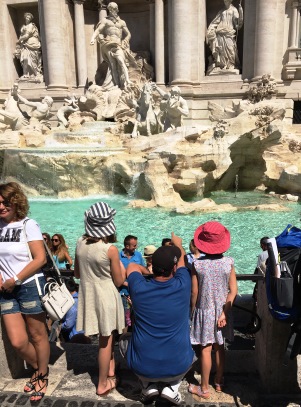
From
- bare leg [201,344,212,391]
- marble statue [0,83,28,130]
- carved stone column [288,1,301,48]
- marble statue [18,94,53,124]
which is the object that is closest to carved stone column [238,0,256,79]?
carved stone column [288,1,301,48]

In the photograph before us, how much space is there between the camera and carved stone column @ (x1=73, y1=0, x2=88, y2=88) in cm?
1553

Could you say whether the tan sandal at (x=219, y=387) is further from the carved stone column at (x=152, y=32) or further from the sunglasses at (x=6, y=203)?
the carved stone column at (x=152, y=32)

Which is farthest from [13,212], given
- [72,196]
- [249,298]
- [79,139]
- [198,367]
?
[79,139]

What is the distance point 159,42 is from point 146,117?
5.77 metres

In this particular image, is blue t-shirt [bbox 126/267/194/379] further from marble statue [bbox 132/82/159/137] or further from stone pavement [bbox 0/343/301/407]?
marble statue [bbox 132/82/159/137]

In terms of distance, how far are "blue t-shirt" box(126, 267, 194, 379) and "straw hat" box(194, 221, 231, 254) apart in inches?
10.3

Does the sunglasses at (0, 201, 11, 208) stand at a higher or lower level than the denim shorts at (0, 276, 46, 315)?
higher

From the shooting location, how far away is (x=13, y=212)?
209 centimetres

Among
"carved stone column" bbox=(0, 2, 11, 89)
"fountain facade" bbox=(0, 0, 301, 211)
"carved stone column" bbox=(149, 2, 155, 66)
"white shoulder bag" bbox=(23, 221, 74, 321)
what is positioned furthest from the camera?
"carved stone column" bbox=(0, 2, 11, 89)

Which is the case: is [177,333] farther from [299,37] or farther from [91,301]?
[299,37]

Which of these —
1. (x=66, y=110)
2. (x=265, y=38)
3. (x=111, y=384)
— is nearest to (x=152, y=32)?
(x=265, y=38)

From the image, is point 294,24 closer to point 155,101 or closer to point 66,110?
point 155,101

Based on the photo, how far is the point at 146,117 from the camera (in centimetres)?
1128

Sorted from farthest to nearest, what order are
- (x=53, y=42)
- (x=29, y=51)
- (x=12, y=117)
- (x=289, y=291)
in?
(x=29, y=51) → (x=53, y=42) → (x=12, y=117) → (x=289, y=291)
